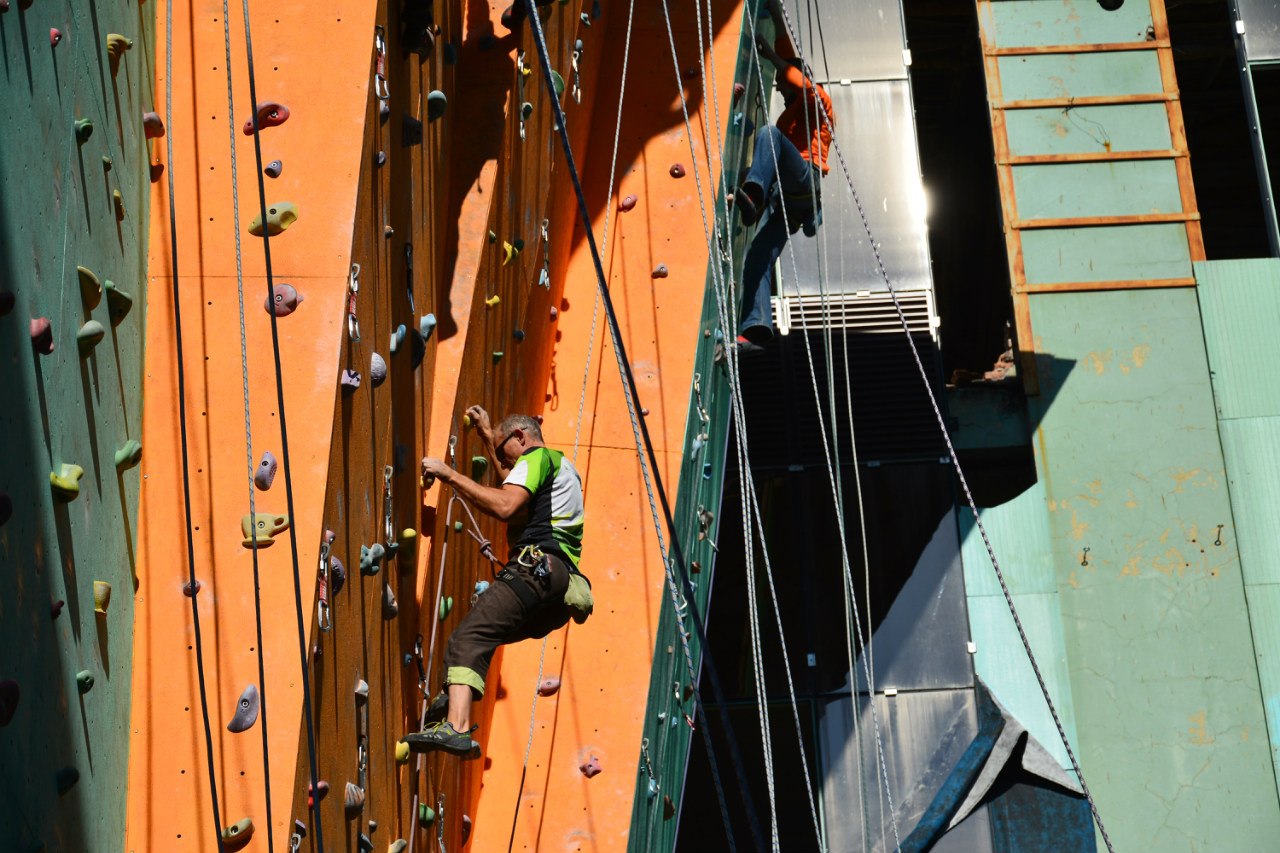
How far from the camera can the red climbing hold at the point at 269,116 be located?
378cm

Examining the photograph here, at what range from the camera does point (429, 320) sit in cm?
448

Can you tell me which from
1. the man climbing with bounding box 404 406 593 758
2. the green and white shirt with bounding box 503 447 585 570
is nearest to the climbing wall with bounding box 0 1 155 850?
the man climbing with bounding box 404 406 593 758

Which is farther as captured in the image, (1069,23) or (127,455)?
(1069,23)

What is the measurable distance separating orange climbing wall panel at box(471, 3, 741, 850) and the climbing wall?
7.48 ft

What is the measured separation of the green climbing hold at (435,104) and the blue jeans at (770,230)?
8.05 feet

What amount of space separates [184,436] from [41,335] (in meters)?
0.55

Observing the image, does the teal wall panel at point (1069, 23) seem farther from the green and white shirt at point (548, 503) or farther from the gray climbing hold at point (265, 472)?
the gray climbing hold at point (265, 472)

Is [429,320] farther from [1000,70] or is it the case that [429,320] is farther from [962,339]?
[962,339]

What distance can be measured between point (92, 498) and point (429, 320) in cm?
143

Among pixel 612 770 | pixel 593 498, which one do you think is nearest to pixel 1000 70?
pixel 593 498

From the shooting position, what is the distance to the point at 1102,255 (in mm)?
9102

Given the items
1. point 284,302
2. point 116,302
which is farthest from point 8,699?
point 284,302

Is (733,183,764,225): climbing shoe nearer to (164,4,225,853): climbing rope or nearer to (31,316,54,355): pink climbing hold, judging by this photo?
(164,4,225,853): climbing rope

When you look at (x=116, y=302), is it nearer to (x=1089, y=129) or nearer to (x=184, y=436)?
(x=184, y=436)
